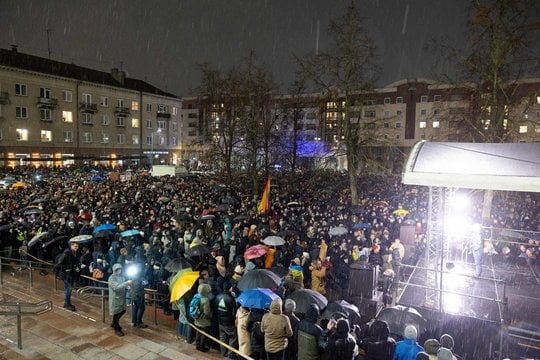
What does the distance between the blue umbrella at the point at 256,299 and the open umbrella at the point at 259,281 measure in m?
0.53

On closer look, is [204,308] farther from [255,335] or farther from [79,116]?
[79,116]

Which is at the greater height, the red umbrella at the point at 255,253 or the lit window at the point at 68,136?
the lit window at the point at 68,136

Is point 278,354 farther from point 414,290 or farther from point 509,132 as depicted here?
point 509,132

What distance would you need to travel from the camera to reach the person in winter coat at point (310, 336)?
531 centimetres

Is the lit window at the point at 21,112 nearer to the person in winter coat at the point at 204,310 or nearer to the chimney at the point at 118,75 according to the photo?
the chimney at the point at 118,75

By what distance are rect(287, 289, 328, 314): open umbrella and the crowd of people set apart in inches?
10.4

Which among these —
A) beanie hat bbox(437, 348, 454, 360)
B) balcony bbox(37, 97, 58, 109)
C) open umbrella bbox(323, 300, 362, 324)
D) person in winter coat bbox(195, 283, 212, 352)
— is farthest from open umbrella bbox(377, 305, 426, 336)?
balcony bbox(37, 97, 58, 109)

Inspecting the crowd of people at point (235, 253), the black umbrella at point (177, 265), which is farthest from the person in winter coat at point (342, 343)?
the black umbrella at point (177, 265)

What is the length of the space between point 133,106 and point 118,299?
190 feet

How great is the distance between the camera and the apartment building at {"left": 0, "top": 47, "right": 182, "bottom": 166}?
44.2m

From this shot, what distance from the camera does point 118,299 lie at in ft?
23.5

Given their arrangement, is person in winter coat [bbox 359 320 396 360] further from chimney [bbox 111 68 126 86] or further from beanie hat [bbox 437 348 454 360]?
chimney [bbox 111 68 126 86]

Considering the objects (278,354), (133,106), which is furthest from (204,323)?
(133,106)

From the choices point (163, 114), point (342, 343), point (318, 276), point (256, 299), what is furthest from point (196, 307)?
point (163, 114)
